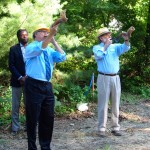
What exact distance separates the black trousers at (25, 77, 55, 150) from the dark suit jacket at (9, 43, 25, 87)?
131 centimetres

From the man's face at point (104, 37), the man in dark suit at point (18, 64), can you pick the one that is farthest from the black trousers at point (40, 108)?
the man's face at point (104, 37)

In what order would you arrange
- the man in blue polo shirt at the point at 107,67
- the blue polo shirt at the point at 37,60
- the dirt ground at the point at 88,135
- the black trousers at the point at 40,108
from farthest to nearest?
the man in blue polo shirt at the point at 107,67 < the dirt ground at the point at 88,135 < the black trousers at the point at 40,108 < the blue polo shirt at the point at 37,60

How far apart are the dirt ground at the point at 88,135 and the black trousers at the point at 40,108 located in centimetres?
57

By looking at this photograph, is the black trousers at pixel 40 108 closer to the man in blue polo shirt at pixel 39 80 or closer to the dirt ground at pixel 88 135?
the man in blue polo shirt at pixel 39 80

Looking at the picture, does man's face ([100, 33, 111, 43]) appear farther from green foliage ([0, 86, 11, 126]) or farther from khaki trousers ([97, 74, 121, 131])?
green foliage ([0, 86, 11, 126])

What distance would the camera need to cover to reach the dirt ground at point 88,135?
18.8 feet

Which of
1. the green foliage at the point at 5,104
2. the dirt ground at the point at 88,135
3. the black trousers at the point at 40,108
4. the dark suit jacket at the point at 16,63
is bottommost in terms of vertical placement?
the dirt ground at the point at 88,135

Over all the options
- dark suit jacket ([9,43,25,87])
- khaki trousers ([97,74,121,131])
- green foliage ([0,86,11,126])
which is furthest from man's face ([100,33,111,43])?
green foliage ([0,86,11,126])

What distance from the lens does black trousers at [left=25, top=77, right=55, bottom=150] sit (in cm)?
487

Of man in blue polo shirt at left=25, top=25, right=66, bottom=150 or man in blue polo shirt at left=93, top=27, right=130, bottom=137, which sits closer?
man in blue polo shirt at left=25, top=25, right=66, bottom=150

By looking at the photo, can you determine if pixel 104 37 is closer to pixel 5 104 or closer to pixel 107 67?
pixel 107 67

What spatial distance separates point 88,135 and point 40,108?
1.74m

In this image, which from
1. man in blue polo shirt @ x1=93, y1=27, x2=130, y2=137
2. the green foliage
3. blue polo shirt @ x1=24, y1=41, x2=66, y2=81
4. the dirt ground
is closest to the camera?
blue polo shirt @ x1=24, y1=41, x2=66, y2=81

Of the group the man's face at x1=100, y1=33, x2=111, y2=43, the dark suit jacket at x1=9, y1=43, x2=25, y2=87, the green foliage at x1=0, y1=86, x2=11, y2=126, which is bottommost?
the green foliage at x1=0, y1=86, x2=11, y2=126
